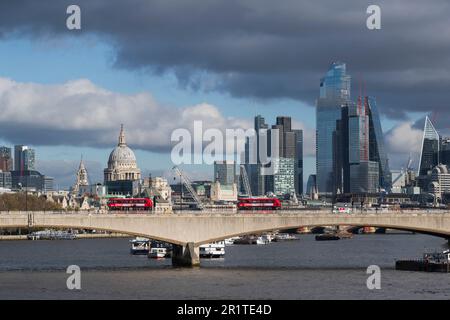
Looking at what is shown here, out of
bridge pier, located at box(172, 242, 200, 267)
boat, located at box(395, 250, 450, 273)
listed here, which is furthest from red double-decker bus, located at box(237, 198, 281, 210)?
boat, located at box(395, 250, 450, 273)

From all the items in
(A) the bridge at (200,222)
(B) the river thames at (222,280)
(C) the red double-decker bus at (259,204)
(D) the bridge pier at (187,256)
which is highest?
(C) the red double-decker bus at (259,204)

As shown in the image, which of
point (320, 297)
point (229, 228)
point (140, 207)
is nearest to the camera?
point (320, 297)

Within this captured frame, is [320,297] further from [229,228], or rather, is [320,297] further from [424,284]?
[229,228]

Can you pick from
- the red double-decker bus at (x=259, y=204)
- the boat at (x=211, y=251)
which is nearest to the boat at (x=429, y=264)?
the red double-decker bus at (x=259, y=204)

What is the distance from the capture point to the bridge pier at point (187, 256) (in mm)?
108188

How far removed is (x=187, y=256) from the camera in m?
109

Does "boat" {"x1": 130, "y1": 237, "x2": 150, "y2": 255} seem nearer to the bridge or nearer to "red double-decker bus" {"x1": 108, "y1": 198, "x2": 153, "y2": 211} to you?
"red double-decker bus" {"x1": 108, "y1": 198, "x2": 153, "y2": 211}

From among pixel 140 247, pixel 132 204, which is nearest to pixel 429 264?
pixel 132 204

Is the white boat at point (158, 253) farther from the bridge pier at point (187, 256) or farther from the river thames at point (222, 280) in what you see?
the bridge pier at point (187, 256)

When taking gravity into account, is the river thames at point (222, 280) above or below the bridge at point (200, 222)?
below

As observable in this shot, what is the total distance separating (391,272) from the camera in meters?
98.8

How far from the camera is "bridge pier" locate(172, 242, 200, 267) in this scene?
10819cm
